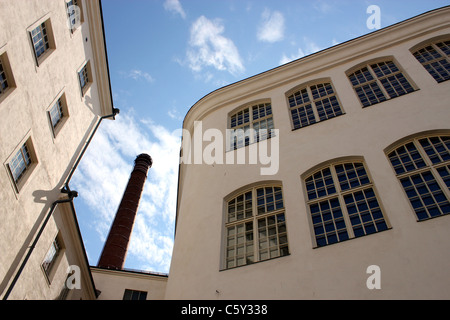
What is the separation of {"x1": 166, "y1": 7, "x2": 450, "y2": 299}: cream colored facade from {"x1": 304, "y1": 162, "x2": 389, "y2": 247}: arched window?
5 cm

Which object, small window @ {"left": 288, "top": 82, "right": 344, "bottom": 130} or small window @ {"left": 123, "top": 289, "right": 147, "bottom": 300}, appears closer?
small window @ {"left": 288, "top": 82, "right": 344, "bottom": 130}

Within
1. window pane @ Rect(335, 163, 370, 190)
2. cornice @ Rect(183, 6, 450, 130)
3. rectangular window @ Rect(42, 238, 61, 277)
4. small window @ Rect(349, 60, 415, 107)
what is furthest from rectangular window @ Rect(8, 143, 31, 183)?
small window @ Rect(349, 60, 415, 107)

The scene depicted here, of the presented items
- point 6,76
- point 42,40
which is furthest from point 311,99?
point 6,76

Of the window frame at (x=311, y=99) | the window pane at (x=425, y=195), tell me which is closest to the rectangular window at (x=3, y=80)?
the window frame at (x=311, y=99)

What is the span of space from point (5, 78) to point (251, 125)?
8008 millimetres

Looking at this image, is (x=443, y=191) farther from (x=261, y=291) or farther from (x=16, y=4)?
(x=16, y=4)

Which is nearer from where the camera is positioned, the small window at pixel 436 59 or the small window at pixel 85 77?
the small window at pixel 436 59

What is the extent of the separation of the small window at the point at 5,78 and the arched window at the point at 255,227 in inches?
276

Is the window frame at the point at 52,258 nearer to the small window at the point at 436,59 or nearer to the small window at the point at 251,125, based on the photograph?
the small window at the point at 251,125

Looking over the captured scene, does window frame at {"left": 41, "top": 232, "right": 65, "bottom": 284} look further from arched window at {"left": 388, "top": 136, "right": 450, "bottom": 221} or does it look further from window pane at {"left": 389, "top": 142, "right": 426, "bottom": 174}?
arched window at {"left": 388, "top": 136, "right": 450, "bottom": 221}

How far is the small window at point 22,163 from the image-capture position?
11.3 m

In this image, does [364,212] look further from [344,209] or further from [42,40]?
[42,40]

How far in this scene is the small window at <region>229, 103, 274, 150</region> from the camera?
13672 millimetres

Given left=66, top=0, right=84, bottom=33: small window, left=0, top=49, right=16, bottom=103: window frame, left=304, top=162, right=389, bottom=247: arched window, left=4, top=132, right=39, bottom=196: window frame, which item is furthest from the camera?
left=66, top=0, right=84, bottom=33: small window
